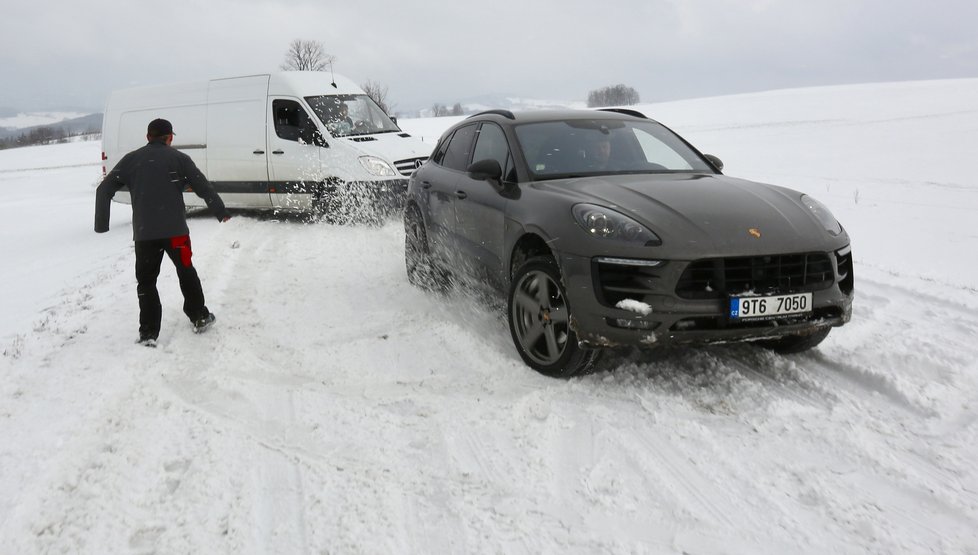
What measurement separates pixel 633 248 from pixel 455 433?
4.30 ft

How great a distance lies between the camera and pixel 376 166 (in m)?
9.95

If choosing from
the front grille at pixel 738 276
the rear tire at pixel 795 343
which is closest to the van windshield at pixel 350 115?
the rear tire at pixel 795 343

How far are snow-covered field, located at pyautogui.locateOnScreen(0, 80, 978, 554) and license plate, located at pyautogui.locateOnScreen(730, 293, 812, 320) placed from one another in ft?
1.48

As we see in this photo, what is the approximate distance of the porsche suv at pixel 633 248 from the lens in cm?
349

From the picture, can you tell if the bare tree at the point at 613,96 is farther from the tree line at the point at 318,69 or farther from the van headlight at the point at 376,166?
the van headlight at the point at 376,166

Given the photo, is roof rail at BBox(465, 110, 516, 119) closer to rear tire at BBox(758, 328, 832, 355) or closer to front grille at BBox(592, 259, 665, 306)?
front grille at BBox(592, 259, 665, 306)

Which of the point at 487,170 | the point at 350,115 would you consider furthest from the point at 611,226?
the point at 350,115

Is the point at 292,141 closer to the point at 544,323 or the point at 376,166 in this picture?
the point at 376,166

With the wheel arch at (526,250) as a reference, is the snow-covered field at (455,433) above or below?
below

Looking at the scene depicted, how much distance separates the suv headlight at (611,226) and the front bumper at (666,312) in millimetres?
139

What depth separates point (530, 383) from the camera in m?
3.96

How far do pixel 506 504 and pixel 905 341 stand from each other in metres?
3.11

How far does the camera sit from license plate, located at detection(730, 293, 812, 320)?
3.46 metres

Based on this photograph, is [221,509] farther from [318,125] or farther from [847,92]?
[847,92]
